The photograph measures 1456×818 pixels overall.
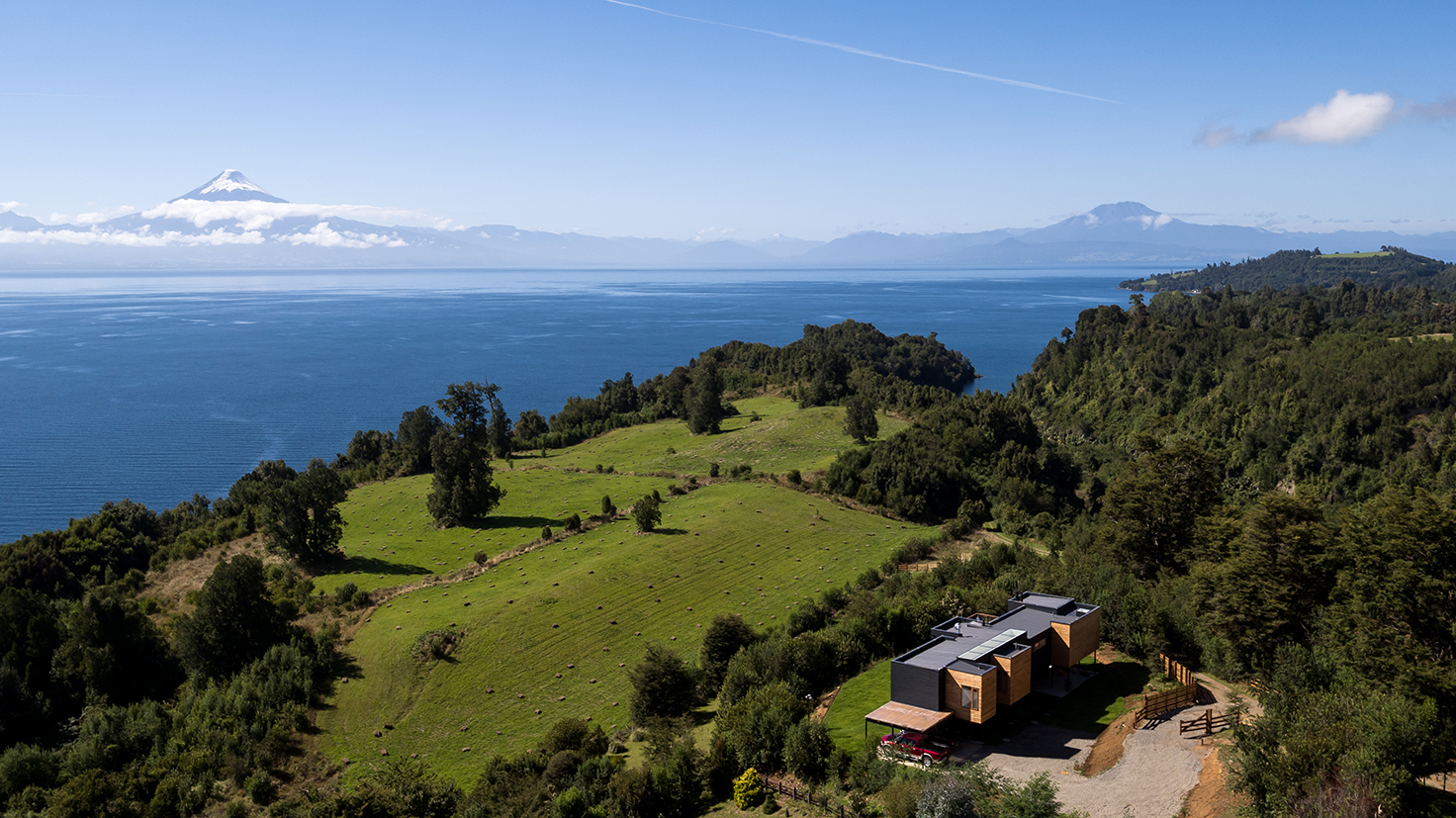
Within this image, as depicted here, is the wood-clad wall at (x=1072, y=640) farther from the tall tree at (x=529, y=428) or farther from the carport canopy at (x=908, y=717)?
the tall tree at (x=529, y=428)

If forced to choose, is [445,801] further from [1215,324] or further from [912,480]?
[1215,324]

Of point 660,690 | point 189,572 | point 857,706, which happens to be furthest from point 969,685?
point 189,572

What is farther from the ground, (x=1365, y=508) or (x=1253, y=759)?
(x=1365, y=508)

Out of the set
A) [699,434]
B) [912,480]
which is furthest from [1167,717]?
[699,434]

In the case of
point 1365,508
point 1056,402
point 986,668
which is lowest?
point 1056,402

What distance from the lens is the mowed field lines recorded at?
3447cm

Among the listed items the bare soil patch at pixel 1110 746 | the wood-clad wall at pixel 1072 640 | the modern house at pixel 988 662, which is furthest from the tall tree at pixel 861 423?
the bare soil patch at pixel 1110 746

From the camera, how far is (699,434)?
9094 centimetres

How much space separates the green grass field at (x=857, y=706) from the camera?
2720 centimetres

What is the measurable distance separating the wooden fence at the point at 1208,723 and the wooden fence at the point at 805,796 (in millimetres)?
11363

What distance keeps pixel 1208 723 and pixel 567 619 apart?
94.5 ft

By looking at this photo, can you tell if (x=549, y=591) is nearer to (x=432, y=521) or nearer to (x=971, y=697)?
A: (x=432, y=521)

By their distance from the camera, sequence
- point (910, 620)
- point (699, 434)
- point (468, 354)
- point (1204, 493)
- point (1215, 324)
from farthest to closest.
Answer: point (468, 354)
point (1215, 324)
point (699, 434)
point (1204, 493)
point (910, 620)

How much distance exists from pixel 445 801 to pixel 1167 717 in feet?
78.8
